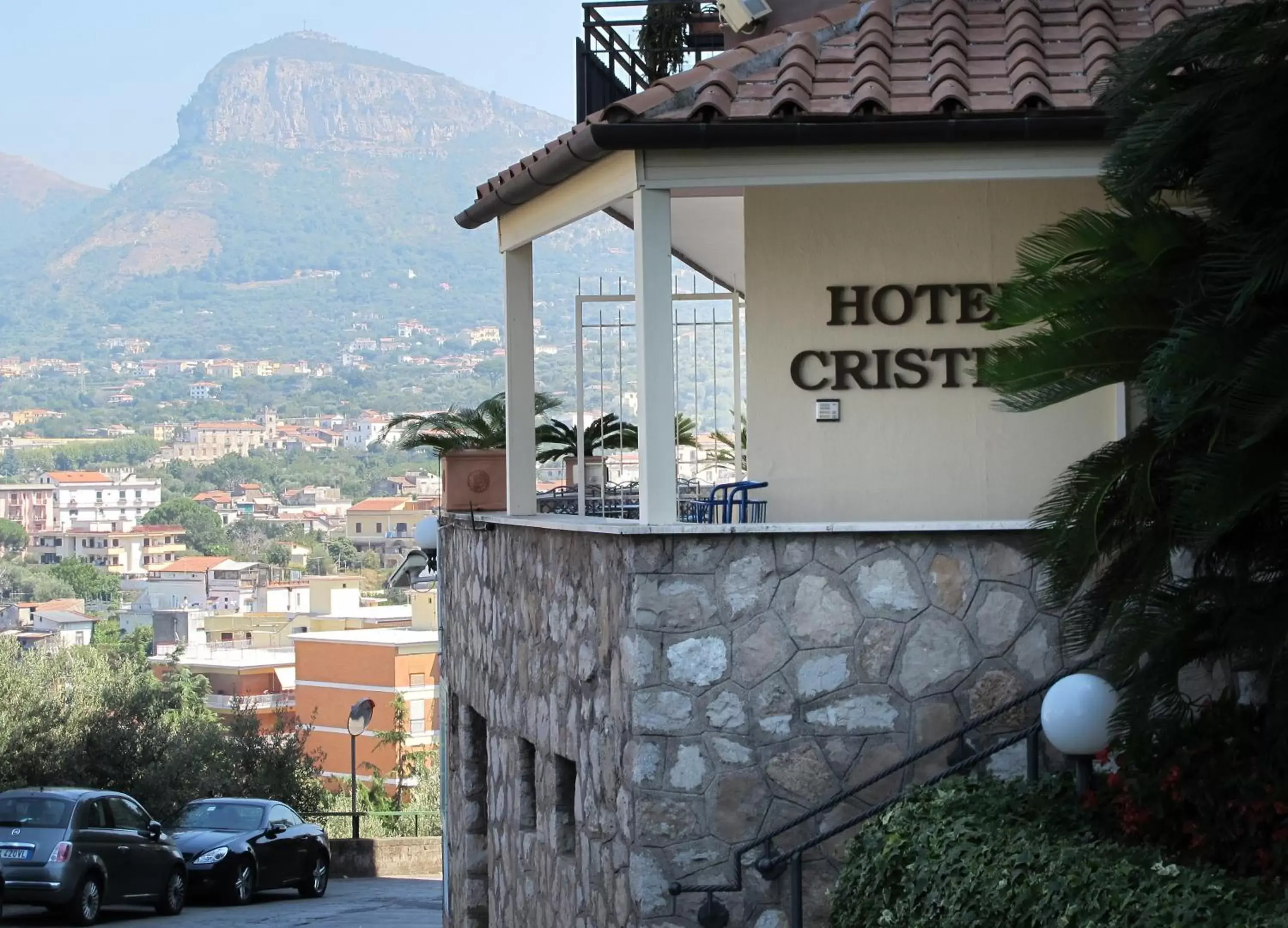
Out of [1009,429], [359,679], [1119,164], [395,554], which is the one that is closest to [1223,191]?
[1119,164]

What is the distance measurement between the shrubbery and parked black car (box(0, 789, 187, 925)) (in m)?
15.2

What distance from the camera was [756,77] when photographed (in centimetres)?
906

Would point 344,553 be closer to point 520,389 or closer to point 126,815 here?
point 126,815

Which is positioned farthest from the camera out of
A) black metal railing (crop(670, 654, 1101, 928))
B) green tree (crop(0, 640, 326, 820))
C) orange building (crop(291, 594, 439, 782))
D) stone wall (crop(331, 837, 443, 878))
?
orange building (crop(291, 594, 439, 782))

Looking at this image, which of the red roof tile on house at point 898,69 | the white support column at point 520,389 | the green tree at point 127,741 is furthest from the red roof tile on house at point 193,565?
the red roof tile on house at point 898,69

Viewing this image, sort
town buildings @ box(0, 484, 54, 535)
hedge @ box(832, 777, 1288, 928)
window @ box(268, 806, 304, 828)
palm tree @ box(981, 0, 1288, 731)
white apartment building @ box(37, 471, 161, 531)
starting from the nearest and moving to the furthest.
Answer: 1. hedge @ box(832, 777, 1288, 928)
2. palm tree @ box(981, 0, 1288, 731)
3. window @ box(268, 806, 304, 828)
4. white apartment building @ box(37, 471, 161, 531)
5. town buildings @ box(0, 484, 54, 535)

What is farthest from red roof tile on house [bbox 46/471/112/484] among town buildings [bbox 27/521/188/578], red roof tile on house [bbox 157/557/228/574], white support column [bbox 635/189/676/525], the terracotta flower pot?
white support column [bbox 635/189/676/525]

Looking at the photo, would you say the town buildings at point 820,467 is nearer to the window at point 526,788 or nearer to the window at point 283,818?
the window at point 526,788

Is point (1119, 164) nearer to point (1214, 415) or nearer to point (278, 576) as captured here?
point (1214, 415)

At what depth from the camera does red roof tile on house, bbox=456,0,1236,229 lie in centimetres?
859

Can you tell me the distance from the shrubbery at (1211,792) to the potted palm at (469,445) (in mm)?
6582

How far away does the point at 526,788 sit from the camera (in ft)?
38.5

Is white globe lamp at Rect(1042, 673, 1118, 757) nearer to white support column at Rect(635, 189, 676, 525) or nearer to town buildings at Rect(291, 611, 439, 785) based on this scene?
white support column at Rect(635, 189, 676, 525)

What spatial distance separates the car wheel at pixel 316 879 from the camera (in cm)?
2609
